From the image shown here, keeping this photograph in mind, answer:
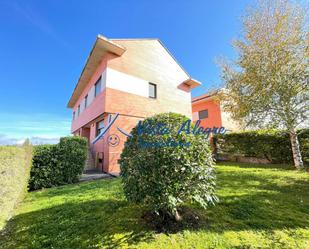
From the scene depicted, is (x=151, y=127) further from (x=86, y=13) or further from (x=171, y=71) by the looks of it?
(x=171, y=71)

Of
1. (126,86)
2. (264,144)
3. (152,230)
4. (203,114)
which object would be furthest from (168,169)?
(203,114)

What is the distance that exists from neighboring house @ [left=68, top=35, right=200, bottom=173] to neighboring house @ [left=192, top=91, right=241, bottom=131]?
3.65 metres

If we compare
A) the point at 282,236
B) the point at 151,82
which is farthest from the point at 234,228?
the point at 151,82

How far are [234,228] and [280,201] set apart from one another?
2.05 meters

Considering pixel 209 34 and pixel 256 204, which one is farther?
pixel 209 34

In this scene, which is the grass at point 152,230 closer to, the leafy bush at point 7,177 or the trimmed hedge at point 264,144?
the leafy bush at point 7,177

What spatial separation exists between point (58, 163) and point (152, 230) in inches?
229

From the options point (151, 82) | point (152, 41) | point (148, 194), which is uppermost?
point (152, 41)

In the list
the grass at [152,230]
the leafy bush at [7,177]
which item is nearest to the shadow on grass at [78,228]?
the grass at [152,230]

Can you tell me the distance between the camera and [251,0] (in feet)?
23.5

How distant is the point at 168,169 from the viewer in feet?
7.98

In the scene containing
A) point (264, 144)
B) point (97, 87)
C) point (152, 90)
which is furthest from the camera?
point (152, 90)

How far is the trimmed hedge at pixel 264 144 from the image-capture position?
330 inches

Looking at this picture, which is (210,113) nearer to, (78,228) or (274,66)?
(274,66)
